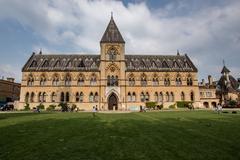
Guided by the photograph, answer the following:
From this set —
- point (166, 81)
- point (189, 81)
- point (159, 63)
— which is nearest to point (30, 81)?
point (159, 63)

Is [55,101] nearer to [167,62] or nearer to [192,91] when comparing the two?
[167,62]

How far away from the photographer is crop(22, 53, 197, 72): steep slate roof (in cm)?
5712

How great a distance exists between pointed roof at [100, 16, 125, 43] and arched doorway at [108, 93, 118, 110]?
51.8 feet

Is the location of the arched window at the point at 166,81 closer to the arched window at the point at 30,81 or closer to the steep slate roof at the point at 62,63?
the steep slate roof at the point at 62,63

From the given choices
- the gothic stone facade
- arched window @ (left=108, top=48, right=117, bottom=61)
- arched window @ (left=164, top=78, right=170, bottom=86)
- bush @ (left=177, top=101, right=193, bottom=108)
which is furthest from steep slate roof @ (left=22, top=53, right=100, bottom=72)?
bush @ (left=177, top=101, right=193, bottom=108)

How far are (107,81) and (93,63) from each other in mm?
7814

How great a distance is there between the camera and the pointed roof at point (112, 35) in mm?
56147

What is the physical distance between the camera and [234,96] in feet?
230

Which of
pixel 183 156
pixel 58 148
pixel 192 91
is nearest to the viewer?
pixel 183 156

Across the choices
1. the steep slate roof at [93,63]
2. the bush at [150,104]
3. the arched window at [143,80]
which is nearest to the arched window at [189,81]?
the steep slate roof at [93,63]

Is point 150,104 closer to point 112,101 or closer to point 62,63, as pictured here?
point 112,101

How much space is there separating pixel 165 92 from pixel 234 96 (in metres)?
31.2

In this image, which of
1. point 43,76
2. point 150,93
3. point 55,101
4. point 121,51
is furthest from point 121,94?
point 43,76

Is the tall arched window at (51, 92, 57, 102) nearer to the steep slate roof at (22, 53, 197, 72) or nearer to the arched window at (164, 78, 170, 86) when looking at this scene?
the steep slate roof at (22, 53, 197, 72)
